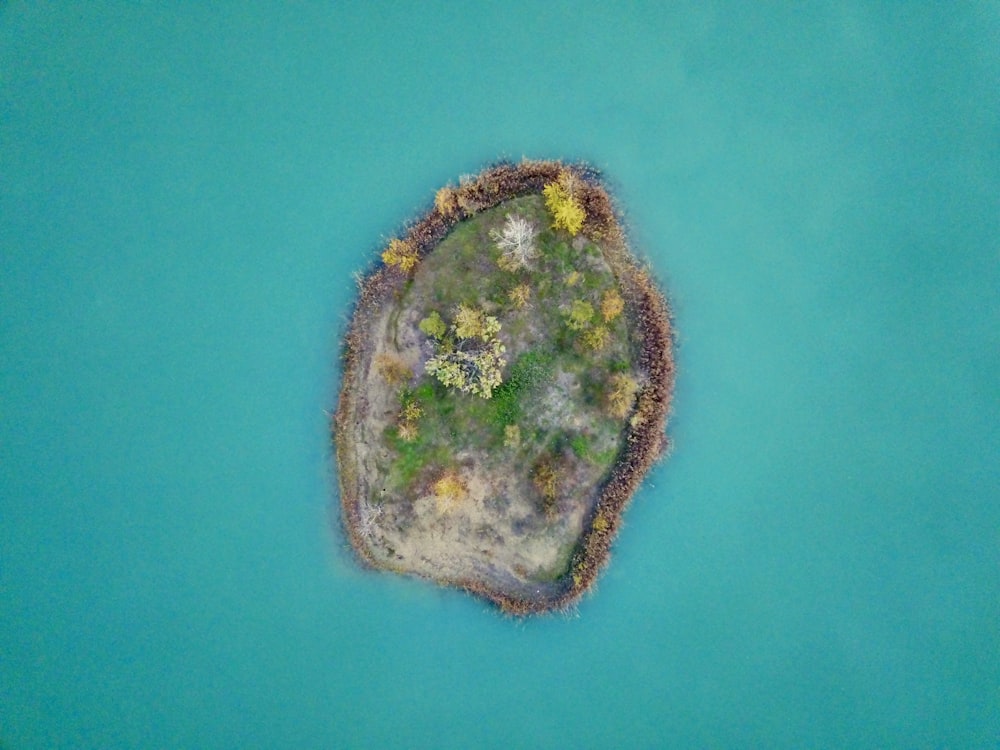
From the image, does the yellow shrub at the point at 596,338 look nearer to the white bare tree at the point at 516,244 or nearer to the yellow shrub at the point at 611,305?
the yellow shrub at the point at 611,305

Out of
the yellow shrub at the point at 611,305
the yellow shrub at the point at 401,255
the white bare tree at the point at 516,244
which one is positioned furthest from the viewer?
the yellow shrub at the point at 401,255

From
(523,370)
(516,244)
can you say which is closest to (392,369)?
(523,370)

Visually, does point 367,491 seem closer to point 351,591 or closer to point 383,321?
point 351,591

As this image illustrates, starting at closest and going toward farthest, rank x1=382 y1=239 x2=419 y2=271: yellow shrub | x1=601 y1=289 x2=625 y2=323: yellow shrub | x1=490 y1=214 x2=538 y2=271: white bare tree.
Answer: x1=490 y1=214 x2=538 y2=271: white bare tree < x1=601 y1=289 x2=625 y2=323: yellow shrub < x1=382 y1=239 x2=419 y2=271: yellow shrub

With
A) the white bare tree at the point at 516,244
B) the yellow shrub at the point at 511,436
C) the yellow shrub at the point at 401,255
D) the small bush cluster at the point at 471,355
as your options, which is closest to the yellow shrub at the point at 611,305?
the white bare tree at the point at 516,244

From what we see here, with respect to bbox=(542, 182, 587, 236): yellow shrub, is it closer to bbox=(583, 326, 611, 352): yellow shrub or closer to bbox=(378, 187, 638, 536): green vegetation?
bbox=(378, 187, 638, 536): green vegetation

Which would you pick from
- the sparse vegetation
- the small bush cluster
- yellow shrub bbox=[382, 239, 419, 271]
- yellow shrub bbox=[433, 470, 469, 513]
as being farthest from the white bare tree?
yellow shrub bbox=[433, 470, 469, 513]

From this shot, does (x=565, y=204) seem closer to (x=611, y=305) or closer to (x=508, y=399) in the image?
(x=611, y=305)
